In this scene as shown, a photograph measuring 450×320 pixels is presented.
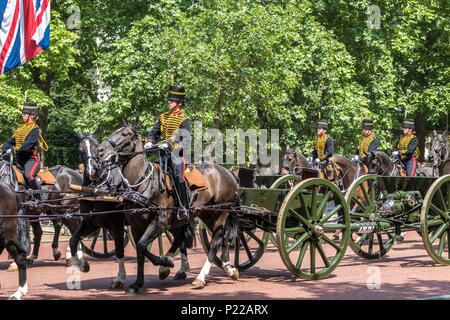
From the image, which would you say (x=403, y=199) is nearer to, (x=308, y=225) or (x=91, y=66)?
(x=308, y=225)

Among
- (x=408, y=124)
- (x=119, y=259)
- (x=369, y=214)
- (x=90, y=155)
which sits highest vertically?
(x=408, y=124)

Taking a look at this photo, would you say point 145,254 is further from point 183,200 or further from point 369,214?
point 369,214

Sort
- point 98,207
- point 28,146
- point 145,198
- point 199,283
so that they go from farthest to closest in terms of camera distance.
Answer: point 28,146
point 98,207
point 199,283
point 145,198

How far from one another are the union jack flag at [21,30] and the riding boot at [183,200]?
33.7 feet

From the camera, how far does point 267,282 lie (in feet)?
32.6

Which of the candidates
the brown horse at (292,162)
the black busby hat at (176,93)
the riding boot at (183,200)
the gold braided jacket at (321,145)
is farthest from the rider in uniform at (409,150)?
the riding boot at (183,200)

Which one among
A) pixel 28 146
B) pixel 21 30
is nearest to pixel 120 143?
pixel 28 146

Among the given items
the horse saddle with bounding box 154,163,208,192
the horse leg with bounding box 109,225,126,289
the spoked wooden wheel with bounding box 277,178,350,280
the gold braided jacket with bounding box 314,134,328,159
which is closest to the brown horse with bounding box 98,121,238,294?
the horse saddle with bounding box 154,163,208,192

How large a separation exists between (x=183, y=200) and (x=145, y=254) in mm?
1041

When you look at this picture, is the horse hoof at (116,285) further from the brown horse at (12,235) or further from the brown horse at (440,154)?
the brown horse at (440,154)

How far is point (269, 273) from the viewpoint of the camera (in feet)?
35.9

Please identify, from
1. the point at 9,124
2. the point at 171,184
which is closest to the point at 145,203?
the point at 171,184

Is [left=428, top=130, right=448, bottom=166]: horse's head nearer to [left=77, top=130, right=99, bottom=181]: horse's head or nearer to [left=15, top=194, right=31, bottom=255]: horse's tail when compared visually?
[left=77, top=130, right=99, bottom=181]: horse's head
